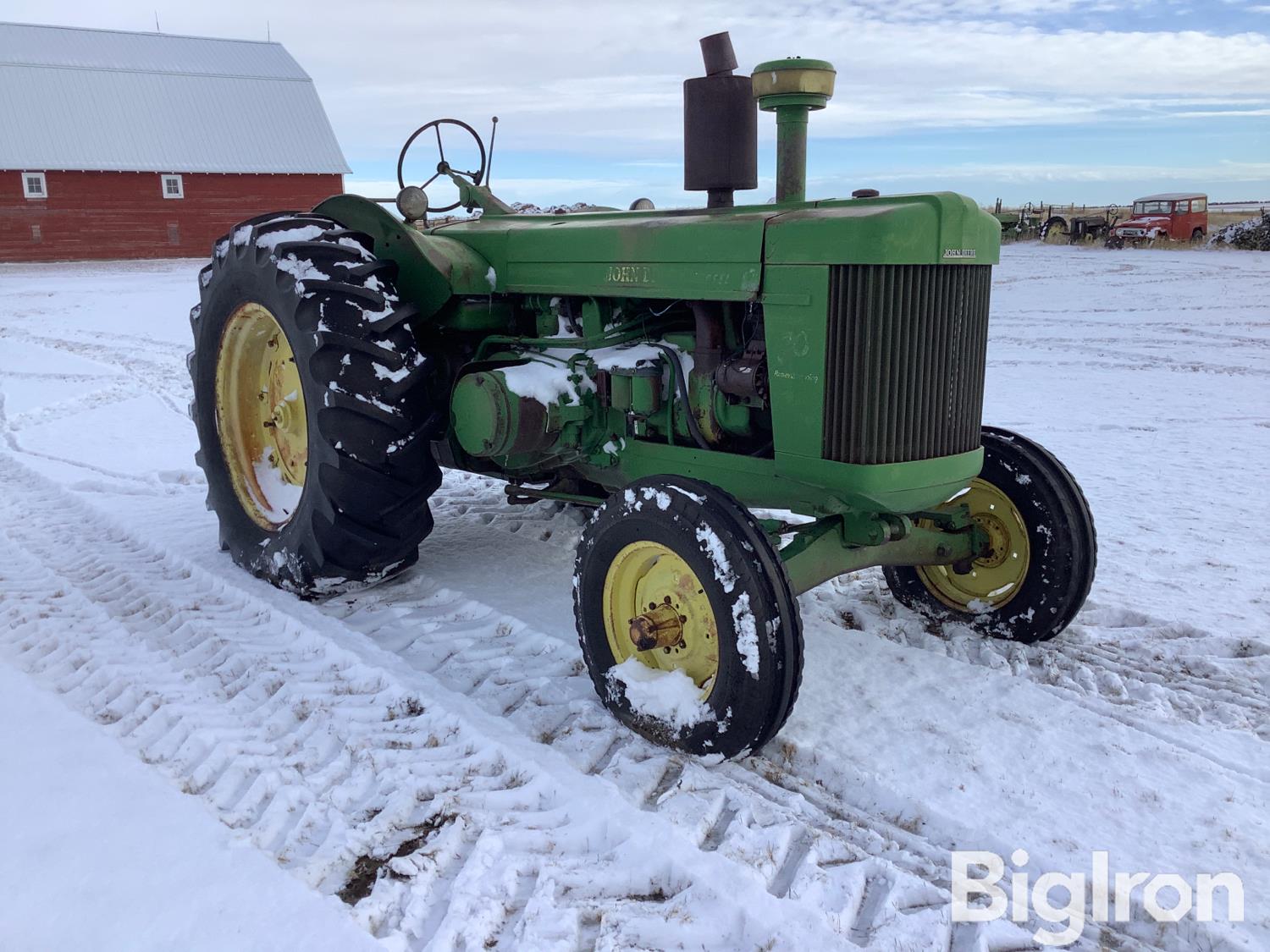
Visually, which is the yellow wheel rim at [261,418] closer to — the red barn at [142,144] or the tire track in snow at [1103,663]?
the tire track in snow at [1103,663]

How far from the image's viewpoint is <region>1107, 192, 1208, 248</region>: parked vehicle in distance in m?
26.9

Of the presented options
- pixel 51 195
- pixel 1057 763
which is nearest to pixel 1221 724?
pixel 1057 763

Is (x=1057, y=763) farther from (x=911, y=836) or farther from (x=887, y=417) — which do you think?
(x=887, y=417)

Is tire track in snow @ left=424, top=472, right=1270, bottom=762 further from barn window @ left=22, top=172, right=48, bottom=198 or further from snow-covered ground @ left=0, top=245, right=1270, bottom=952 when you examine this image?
barn window @ left=22, top=172, right=48, bottom=198

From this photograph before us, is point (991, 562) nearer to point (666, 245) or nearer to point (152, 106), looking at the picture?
point (666, 245)

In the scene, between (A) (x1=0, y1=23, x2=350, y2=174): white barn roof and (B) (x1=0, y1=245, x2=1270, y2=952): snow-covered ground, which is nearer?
(B) (x1=0, y1=245, x2=1270, y2=952): snow-covered ground

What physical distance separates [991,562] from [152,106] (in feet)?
112

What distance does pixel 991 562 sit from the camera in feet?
13.0

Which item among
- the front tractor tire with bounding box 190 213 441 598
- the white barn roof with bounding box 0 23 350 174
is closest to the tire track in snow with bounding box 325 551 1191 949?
the front tractor tire with bounding box 190 213 441 598

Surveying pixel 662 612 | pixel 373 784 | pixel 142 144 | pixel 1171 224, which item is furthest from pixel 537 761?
pixel 142 144

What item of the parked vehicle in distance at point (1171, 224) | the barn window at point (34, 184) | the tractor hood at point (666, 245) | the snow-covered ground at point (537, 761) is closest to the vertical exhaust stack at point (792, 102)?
the tractor hood at point (666, 245)

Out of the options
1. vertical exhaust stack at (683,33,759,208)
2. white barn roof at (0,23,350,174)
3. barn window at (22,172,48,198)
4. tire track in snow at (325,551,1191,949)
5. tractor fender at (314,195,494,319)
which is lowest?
tire track in snow at (325,551,1191,949)

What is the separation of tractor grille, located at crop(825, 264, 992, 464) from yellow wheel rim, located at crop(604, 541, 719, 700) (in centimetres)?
59

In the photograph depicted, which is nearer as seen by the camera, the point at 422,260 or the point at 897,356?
the point at 897,356
